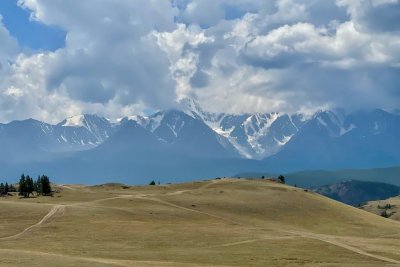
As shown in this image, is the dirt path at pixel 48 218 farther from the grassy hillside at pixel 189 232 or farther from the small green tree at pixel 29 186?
the small green tree at pixel 29 186

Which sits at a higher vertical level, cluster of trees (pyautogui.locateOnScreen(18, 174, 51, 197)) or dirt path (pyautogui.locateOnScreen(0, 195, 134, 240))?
cluster of trees (pyautogui.locateOnScreen(18, 174, 51, 197))

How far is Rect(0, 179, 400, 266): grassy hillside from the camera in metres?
74.8

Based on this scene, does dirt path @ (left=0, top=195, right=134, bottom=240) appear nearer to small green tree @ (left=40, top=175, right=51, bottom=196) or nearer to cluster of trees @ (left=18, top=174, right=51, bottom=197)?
small green tree @ (left=40, top=175, right=51, bottom=196)

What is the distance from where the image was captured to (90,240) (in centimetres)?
8950

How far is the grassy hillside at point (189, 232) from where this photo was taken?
245ft

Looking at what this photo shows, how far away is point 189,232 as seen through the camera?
104 m

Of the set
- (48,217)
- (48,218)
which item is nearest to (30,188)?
(48,217)

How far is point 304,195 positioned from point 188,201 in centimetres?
4948

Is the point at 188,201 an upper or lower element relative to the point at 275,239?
upper

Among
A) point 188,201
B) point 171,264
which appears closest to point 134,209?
point 188,201

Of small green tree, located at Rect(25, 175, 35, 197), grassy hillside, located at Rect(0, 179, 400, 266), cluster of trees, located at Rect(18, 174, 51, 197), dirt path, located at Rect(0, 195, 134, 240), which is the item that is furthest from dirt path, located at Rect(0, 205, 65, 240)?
small green tree, located at Rect(25, 175, 35, 197)

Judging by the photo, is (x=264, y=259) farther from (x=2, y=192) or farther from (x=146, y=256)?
(x=2, y=192)

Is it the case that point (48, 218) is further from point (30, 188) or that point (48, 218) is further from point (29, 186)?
point (29, 186)

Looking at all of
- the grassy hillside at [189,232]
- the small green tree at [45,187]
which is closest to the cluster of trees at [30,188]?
the small green tree at [45,187]
